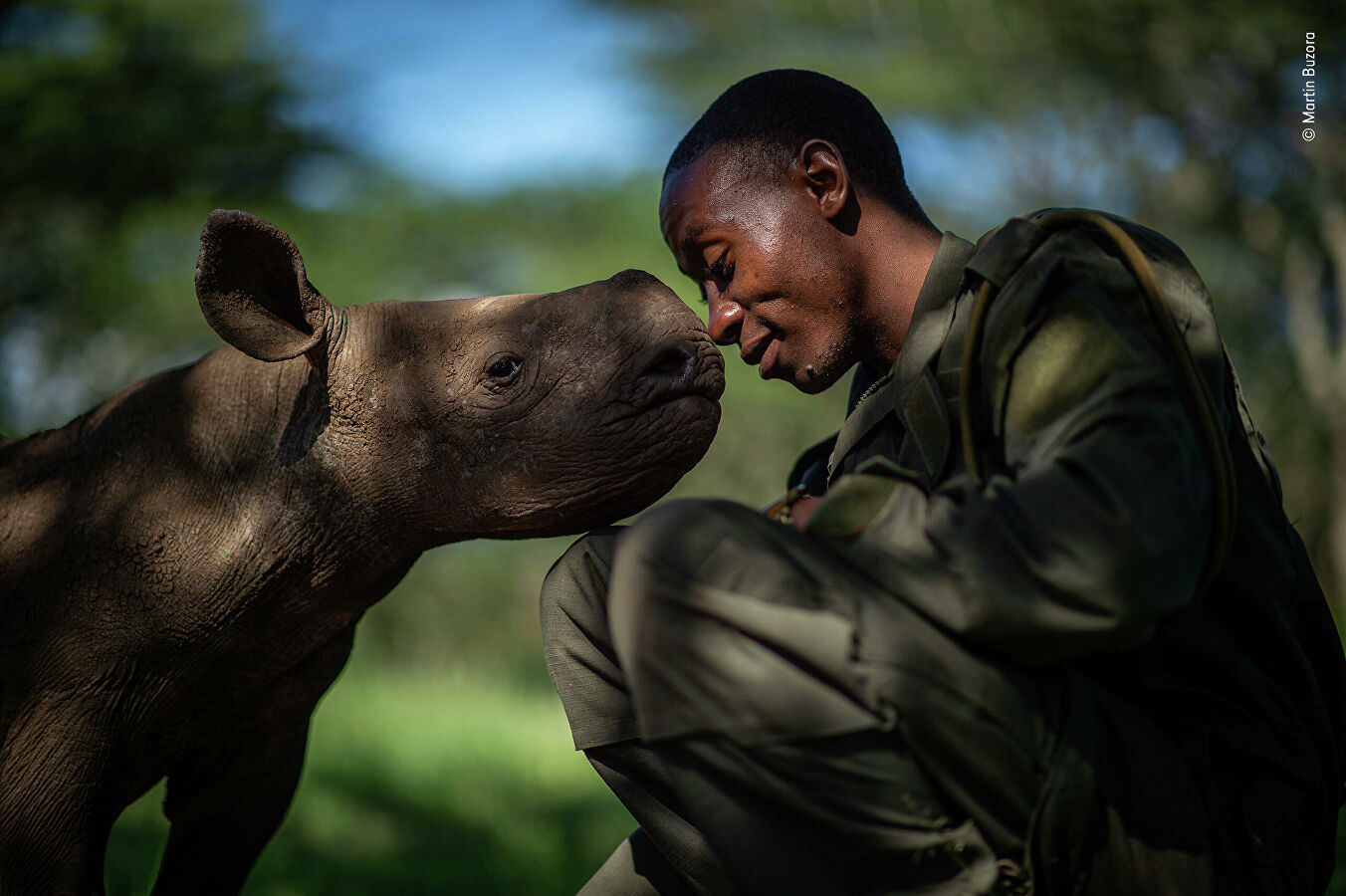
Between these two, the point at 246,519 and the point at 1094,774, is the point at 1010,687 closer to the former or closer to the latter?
the point at 1094,774

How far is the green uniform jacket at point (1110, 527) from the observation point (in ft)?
5.82

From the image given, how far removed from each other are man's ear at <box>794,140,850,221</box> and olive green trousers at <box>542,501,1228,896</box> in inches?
43.5

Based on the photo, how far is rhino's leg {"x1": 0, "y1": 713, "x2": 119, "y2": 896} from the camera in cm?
264

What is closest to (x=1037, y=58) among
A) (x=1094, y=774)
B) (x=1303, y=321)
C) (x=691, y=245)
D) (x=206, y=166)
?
(x=1303, y=321)

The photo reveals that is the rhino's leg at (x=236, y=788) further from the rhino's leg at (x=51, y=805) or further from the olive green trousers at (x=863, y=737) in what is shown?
the olive green trousers at (x=863, y=737)

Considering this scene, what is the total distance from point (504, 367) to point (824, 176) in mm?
859

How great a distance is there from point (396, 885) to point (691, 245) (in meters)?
2.26

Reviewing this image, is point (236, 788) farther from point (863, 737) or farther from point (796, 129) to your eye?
point (796, 129)

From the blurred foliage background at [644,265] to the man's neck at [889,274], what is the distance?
293cm

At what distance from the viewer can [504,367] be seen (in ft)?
9.35

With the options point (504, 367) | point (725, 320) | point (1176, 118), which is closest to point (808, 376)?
point (725, 320)

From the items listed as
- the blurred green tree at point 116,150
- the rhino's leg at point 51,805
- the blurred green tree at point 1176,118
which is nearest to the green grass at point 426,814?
the rhino's leg at point 51,805

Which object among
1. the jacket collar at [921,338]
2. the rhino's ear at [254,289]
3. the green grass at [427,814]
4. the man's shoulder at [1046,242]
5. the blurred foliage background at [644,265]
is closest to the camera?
the man's shoulder at [1046,242]

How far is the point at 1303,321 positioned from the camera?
47.4ft
